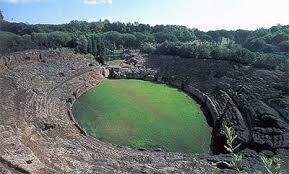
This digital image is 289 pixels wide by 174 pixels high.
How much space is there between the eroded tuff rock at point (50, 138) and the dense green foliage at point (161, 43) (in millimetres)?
17180

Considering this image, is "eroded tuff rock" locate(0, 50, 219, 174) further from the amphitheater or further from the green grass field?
the green grass field

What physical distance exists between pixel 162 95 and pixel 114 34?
144 ft

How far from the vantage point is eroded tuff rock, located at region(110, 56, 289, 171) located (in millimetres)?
34531

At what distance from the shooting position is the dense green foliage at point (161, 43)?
2336 inches

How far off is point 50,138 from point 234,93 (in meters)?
23.2

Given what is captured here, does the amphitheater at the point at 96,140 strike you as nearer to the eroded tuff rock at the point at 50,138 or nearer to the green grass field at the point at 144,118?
the eroded tuff rock at the point at 50,138

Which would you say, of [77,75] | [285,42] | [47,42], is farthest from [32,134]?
[285,42]

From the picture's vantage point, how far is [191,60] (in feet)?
208

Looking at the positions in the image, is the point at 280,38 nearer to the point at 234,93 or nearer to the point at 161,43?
the point at 161,43

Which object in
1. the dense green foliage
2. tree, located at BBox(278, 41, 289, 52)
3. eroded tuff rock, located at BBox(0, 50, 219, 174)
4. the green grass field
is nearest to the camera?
eroded tuff rock, located at BBox(0, 50, 219, 174)

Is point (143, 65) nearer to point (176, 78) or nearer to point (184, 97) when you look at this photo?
point (176, 78)

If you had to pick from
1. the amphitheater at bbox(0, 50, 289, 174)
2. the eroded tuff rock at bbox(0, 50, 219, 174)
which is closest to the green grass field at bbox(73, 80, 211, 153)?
the amphitheater at bbox(0, 50, 289, 174)

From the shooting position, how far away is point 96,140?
33.8 meters

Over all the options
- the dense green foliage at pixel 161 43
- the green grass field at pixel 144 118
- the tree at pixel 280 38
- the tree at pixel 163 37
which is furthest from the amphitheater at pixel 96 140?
the tree at pixel 163 37
